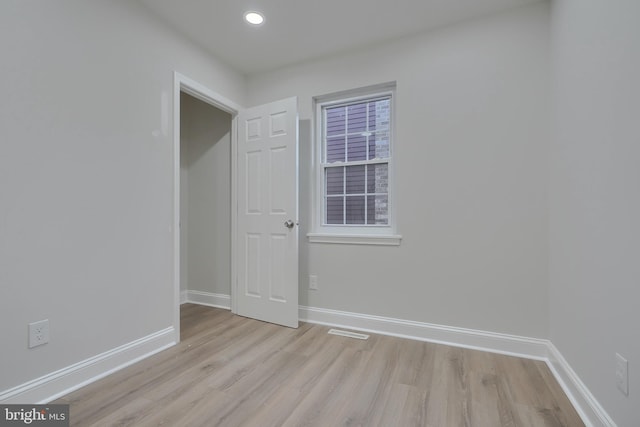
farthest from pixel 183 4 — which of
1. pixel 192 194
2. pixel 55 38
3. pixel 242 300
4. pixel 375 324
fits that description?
pixel 375 324

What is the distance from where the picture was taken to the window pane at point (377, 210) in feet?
8.96

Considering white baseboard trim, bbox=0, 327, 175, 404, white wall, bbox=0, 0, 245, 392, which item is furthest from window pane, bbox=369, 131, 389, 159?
white baseboard trim, bbox=0, 327, 175, 404

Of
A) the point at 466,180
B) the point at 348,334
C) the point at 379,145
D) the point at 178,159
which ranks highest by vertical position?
the point at 379,145

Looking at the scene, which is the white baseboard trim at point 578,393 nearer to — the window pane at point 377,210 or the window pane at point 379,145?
the window pane at point 377,210

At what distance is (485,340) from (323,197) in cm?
182

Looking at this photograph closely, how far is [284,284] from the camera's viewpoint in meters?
2.78

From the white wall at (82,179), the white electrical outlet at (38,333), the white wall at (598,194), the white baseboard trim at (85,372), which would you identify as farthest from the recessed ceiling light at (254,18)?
the white baseboard trim at (85,372)

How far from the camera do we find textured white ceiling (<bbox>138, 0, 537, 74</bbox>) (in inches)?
85.5

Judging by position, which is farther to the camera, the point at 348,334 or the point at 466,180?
the point at 348,334

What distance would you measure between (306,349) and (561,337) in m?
1.71

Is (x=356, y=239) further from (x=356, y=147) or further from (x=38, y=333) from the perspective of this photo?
(x=38, y=333)

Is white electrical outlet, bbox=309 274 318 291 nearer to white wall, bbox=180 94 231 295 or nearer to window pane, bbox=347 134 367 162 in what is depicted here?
white wall, bbox=180 94 231 295

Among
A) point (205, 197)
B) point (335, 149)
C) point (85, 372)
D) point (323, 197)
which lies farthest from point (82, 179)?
point (335, 149)

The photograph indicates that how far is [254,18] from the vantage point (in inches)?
91.4
